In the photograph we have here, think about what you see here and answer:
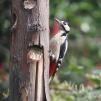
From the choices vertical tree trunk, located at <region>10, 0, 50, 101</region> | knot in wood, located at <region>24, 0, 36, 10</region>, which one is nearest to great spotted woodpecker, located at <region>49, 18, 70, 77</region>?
vertical tree trunk, located at <region>10, 0, 50, 101</region>

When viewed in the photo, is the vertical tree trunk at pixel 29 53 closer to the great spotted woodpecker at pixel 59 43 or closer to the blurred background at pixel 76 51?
the great spotted woodpecker at pixel 59 43

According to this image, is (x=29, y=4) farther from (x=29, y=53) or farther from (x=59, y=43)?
(x=59, y=43)

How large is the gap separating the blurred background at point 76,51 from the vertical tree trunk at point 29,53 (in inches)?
34.6

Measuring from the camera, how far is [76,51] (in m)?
9.37

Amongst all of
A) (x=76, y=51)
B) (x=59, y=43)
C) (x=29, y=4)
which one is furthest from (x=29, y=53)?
(x=76, y=51)

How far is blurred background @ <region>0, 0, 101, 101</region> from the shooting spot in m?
6.35

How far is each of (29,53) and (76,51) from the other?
4571mm

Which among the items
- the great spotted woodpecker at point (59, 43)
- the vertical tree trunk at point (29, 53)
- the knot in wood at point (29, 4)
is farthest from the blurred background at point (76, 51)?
A: the knot in wood at point (29, 4)

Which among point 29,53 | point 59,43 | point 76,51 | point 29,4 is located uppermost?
point 29,4

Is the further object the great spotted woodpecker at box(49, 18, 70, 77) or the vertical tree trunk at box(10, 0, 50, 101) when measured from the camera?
the great spotted woodpecker at box(49, 18, 70, 77)

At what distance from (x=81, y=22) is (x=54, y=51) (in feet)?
11.7

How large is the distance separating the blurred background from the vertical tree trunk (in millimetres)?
879

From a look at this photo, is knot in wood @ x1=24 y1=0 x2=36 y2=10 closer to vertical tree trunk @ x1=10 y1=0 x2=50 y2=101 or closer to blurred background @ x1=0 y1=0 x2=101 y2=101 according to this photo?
vertical tree trunk @ x1=10 y1=0 x2=50 y2=101

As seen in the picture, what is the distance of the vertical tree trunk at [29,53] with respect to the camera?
15.8ft
